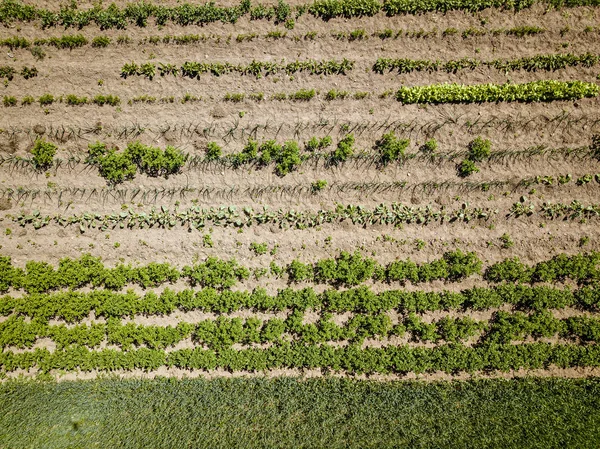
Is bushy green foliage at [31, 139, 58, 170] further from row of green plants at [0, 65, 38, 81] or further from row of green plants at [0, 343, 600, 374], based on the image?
row of green plants at [0, 343, 600, 374]

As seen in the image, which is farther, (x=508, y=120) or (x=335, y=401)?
(x=508, y=120)

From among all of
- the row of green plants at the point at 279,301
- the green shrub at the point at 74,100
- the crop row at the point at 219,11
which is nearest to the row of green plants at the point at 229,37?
the crop row at the point at 219,11

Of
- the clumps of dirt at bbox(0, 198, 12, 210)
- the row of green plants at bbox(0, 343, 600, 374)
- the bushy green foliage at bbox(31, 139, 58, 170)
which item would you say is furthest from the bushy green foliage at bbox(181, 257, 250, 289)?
the clumps of dirt at bbox(0, 198, 12, 210)

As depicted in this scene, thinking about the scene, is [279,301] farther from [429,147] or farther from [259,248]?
[429,147]

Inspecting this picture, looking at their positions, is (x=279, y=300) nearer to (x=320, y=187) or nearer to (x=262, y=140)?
(x=320, y=187)

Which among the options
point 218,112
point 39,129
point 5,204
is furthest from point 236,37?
point 5,204

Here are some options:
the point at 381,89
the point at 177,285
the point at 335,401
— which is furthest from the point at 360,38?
the point at 335,401

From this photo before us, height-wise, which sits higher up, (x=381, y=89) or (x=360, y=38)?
(x=360, y=38)

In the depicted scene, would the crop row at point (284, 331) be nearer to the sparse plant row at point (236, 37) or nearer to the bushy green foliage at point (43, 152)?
the bushy green foliage at point (43, 152)
